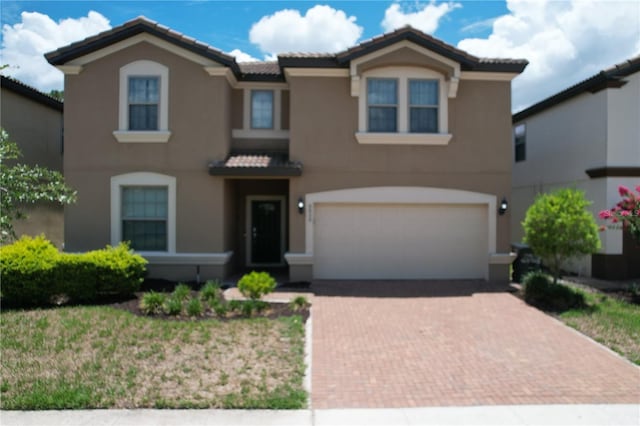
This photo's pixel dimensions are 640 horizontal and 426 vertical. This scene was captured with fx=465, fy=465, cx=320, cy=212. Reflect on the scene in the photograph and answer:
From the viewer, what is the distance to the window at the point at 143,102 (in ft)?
42.1

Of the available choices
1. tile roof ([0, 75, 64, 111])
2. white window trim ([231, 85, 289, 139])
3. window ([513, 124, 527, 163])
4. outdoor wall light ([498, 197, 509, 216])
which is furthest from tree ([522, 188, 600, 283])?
tile roof ([0, 75, 64, 111])

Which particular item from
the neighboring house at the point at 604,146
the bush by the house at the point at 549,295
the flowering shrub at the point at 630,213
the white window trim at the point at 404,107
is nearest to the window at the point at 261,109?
the white window trim at the point at 404,107

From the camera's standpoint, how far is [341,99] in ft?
42.0

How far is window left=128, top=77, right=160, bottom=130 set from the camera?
42.1 feet

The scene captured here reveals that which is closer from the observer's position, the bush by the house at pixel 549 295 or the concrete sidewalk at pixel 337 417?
the concrete sidewalk at pixel 337 417

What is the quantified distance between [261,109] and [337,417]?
1037cm

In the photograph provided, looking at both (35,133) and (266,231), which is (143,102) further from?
(35,133)

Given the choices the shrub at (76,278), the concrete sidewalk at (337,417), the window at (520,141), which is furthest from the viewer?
the window at (520,141)

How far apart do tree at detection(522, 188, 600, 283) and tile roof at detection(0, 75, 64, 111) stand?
15.8 m

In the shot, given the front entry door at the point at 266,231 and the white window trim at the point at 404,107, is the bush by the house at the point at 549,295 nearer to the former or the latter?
the white window trim at the point at 404,107

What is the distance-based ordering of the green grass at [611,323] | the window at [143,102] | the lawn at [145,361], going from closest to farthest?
the lawn at [145,361] → the green grass at [611,323] → the window at [143,102]

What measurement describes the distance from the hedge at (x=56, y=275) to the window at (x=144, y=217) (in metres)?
2.39

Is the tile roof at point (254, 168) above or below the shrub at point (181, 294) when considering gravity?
above

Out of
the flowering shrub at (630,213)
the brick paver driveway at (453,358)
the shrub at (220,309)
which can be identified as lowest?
the brick paver driveway at (453,358)
